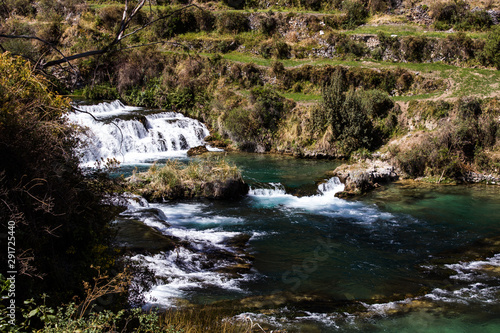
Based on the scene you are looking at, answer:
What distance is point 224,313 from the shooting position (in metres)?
6.80

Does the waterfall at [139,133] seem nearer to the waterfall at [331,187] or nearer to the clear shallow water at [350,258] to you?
the clear shallow water at [350,258]

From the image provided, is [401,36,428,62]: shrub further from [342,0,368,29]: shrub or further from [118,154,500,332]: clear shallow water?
[118,154,500,332]: clear shallow water

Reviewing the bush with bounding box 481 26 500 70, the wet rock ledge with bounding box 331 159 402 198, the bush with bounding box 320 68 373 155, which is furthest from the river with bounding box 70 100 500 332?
the bush with bounding box 481 26 500 70

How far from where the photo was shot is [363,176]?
17422mm

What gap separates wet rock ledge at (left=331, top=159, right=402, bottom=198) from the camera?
17125mm

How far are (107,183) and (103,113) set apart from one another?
23.8 meters

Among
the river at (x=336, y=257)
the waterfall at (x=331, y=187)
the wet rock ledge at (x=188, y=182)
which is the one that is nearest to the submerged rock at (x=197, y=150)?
the wet rock ledge at (x=188, y=182)

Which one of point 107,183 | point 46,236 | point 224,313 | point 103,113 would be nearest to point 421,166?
point 224,313

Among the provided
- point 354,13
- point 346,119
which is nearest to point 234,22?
point 354,13

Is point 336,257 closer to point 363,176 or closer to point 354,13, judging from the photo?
point 363,176

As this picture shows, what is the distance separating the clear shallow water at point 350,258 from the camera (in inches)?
289

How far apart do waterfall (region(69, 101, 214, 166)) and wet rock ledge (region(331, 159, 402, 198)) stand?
37.8ft

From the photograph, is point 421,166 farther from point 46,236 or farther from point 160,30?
point 160,30

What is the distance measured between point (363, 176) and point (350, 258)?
7.77m
